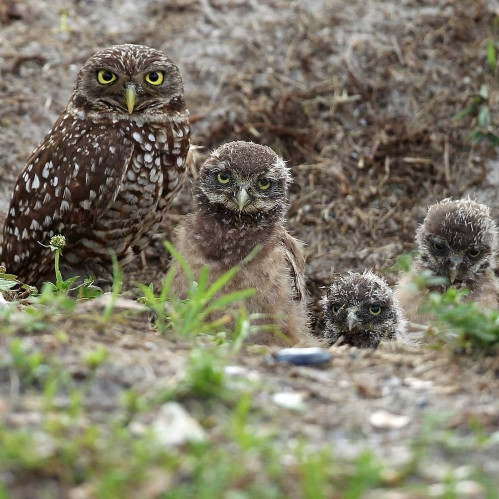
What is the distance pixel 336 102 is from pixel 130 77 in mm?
2387

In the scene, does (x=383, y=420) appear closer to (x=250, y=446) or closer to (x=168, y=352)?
(x=250, y=446)

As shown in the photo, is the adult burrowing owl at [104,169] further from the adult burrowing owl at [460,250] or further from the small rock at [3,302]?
the adult burrowing owl at [460,250]

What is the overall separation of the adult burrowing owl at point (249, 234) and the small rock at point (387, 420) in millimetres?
2536

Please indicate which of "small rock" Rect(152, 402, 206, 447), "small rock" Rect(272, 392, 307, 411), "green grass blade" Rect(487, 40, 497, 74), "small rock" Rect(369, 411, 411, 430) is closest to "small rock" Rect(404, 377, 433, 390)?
"small rock" Rect(369, 411, 411, 430)

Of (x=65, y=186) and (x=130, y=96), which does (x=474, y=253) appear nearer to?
(x=130, y=96)

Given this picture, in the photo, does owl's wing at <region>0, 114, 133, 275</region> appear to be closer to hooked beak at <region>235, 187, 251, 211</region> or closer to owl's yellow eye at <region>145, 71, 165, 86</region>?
owl's yellow eye at <region>145, 71, 165, 86</region>

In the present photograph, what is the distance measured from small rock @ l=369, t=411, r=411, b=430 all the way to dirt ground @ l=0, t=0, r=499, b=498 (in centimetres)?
406

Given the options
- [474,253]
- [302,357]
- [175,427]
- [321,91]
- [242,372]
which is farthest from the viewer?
[321,91]

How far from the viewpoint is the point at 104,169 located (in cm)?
594

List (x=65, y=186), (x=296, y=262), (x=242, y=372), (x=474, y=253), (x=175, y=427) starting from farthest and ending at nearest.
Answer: (x=474, y=253)
(x=296, y=262)
(x=65, y=186)
(x=242, y=372)
(x=175, y=427)

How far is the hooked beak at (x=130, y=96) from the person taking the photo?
6.05 m

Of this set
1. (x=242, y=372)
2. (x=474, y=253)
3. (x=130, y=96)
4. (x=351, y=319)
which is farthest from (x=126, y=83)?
(x=242, y=372)

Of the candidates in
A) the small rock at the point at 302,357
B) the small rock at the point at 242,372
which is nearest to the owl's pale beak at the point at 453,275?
the small rock at the point at 302,357

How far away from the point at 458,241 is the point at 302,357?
2896mm
